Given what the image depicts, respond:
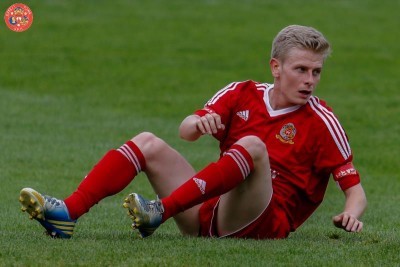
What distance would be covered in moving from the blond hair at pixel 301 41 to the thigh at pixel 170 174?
964mm

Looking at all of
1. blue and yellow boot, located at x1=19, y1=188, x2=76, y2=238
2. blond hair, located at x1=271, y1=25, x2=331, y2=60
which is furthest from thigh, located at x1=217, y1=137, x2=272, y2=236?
blue and yellow boot, located at x1=19, y1=188, x2=76, y2=238

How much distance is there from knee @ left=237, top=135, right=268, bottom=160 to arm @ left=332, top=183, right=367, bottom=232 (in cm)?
59

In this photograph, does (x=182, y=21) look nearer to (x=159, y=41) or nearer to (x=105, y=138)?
(x=159, y=41)

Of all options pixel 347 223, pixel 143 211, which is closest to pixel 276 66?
pixel 347 223

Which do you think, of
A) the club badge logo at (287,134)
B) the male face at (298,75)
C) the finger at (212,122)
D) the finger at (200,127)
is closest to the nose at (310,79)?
Result: the male face at (298,75)

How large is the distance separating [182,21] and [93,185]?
22445 mm

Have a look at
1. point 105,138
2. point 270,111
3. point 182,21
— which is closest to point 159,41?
point 182,21

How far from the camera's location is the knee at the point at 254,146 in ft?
23.0

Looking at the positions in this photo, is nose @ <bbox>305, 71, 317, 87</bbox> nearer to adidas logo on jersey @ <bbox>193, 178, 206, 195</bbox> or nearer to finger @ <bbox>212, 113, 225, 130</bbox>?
finger @ <bbox>212, 113, 225, 130</bbox>

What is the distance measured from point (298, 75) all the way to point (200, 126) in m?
0.85

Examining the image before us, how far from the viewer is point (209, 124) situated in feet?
23.3

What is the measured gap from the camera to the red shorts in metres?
7.43

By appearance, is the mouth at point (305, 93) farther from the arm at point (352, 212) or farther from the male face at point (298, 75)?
the arm at point (352, 212)

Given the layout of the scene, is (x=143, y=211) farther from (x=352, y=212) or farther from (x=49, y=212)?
(x=352, y=212)
